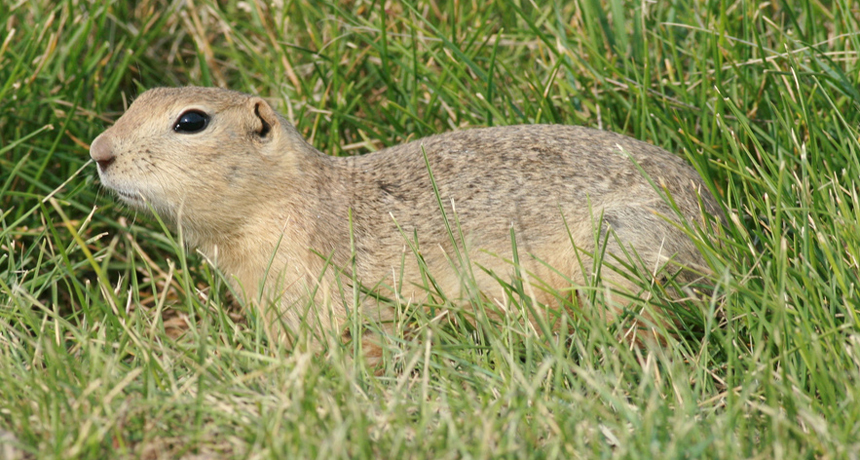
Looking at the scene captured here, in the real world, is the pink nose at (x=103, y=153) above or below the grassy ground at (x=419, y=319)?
above

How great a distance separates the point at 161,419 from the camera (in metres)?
2.74

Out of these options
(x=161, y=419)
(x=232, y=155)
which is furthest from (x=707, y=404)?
(x=232, y=155)

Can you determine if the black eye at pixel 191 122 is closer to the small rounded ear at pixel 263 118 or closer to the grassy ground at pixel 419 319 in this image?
the small rounded ear at pixel 263 118

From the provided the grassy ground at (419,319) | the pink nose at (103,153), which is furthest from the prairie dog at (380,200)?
the grassy ground at (419,319)

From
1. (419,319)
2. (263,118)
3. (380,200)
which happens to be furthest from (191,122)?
(419,319)

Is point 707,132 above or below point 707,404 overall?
above

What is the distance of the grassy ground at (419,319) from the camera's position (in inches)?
105

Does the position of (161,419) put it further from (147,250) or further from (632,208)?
(147,250)

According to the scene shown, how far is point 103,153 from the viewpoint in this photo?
12.7ft

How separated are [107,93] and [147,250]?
104cm

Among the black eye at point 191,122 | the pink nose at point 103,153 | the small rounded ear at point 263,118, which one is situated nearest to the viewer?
the pink nose at point 103,153

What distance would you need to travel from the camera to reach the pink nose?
3858 mm

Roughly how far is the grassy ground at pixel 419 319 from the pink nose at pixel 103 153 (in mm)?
299

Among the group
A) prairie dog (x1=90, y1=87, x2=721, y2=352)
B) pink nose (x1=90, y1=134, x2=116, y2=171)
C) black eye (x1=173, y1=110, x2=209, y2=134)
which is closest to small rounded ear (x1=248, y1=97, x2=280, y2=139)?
prairie dog (x1=90, y1=87, x2=721, y2=352)
